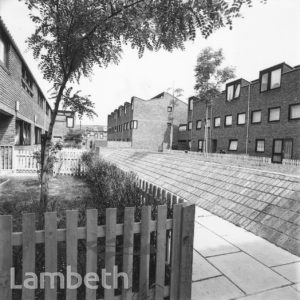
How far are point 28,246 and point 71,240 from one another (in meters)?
0.35

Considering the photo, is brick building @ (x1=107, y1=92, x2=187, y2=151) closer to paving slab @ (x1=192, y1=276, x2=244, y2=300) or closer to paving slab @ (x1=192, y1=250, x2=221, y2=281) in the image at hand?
paving slab @ (x1=192, y1=250, x2=221, y2=281)

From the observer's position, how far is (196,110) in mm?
34625

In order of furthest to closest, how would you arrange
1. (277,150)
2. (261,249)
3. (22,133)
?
1. (277,150)
2. (22,133)
3. (261,249)

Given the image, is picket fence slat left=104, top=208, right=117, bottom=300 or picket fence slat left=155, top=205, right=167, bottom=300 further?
picket fence slat left=155, top=205, right=167, bottom=300

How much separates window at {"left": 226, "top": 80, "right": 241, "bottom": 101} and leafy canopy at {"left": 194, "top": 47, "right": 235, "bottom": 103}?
41.4 inches

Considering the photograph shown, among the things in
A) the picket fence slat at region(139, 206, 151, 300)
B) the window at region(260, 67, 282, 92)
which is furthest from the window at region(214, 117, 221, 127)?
the picket fence slat at region(139, 206, 151, 300)

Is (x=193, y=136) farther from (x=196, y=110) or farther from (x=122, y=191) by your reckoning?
(x=122, y=191)

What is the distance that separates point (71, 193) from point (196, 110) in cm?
2928

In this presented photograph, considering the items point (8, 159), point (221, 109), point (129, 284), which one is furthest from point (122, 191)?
point (221, 109)

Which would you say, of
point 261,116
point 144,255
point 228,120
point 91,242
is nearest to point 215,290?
point 144,255

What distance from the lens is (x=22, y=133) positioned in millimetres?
14891

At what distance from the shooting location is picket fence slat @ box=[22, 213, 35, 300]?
6.51 feet

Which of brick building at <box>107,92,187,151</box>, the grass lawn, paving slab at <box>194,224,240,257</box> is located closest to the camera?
paving slab at <box>194,224,240,257</box>

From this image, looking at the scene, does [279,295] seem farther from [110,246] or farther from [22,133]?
[22,133]
